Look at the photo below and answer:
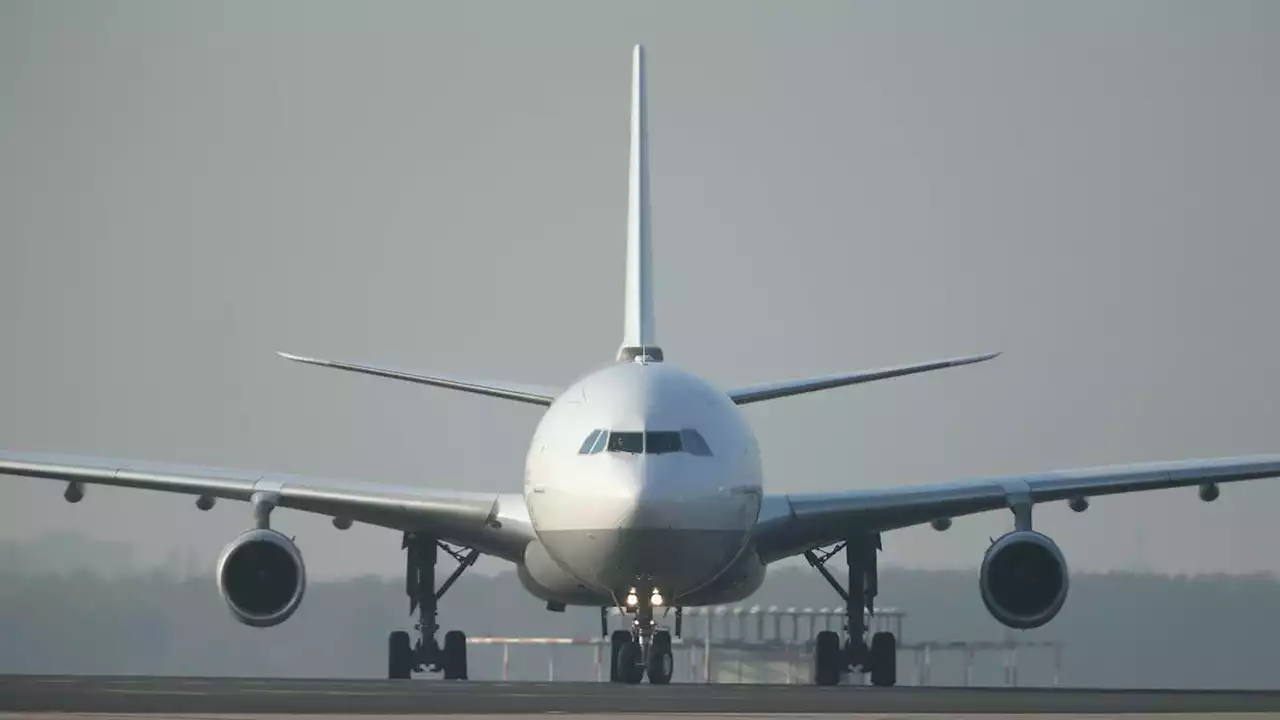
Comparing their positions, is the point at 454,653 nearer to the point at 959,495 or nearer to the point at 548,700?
the point at 959,495

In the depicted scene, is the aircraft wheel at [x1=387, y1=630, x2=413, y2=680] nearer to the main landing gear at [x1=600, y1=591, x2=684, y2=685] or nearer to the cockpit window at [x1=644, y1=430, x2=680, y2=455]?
the main landing gear at [x1=600, y1=591, x2=684, y2=685]

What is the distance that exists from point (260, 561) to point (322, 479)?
1.58 metres

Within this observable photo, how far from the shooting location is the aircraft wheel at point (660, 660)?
28922 millimetres

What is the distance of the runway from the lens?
2016 centimetres

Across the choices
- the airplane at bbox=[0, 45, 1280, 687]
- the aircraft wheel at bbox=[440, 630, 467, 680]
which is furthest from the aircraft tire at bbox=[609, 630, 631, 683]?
the aircraft wheel at bbox=[440, 630, 467, 680]

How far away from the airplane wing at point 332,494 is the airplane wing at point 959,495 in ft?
10.6

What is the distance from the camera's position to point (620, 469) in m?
28.2

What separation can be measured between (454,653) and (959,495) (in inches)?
278

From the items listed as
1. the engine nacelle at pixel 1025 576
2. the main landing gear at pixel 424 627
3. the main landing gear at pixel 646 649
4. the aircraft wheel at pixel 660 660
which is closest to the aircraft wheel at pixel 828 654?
the engine nacelle at pixel 1025 576

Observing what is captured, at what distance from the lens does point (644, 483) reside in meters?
27.9

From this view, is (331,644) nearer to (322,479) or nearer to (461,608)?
(461,608)

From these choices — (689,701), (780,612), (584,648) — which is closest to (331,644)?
(584,648)

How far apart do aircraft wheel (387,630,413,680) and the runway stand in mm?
5832

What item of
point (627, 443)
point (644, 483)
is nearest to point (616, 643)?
point (627, 443)
